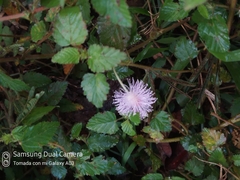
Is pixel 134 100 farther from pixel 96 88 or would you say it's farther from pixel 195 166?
pixel 195 166

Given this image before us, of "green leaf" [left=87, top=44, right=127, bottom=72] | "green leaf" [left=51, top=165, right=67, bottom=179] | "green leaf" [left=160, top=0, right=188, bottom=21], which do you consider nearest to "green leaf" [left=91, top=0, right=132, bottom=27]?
"green leaf" [left=87, top=44, right=127, bottom=72]

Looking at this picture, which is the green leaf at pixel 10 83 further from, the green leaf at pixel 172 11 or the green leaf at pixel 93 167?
the green leaf at pixel 172 11

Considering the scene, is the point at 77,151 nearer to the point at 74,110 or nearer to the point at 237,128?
the point at 74,110


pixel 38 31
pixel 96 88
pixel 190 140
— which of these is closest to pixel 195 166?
pixel 190 140

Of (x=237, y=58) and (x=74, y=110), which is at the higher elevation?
(x=237, y=58)

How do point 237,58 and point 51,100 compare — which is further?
point 51,100

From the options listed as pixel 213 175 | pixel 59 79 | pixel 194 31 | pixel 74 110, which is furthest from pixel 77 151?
pixel 194 31
